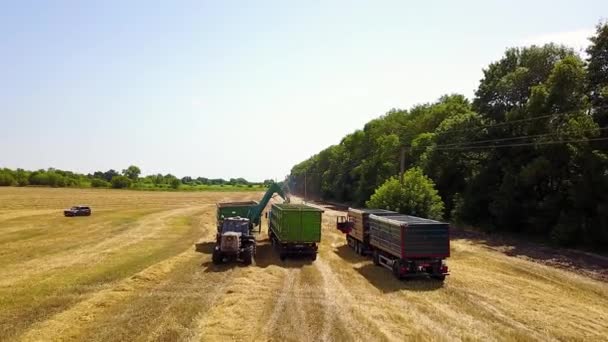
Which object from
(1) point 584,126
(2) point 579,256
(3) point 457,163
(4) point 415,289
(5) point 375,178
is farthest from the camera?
(5) point 375,178

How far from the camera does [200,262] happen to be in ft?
103

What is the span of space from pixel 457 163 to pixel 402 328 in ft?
153

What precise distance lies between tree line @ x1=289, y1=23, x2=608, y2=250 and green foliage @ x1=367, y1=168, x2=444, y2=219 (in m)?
0.11

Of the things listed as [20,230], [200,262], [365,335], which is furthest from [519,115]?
[20,230]

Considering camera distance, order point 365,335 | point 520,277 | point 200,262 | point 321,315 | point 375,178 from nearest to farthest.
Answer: point 365,335, point 321,315, point 520,277, point 200,262, point 375,178

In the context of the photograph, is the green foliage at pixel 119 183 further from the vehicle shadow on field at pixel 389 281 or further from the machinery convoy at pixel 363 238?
the vehicle shadow on field at pixel 389 281

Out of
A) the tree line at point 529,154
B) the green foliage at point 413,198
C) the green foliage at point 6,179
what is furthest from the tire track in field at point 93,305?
the green foliage at point 6,179

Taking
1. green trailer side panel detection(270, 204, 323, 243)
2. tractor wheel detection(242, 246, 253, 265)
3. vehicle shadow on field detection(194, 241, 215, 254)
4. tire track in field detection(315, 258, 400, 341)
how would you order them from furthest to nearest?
vehicle shadow on field detection(194, 241, 215, 254) → green trailer side panel detection(270, 204, 323, 243) → tractor wheel detection(242, 246, 253, 265) → tire track in field detection(315, 258, 400, 341)

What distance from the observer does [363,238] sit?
115 ft

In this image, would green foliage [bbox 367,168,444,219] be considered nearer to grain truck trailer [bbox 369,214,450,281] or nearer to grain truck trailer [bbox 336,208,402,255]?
grain truck trailer [bbox 336,208,402,255]

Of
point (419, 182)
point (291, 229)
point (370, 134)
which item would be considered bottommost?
point (291, 229)

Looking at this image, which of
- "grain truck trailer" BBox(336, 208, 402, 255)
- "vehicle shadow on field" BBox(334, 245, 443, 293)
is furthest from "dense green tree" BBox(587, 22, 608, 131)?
"vehicle shadow on field" BBox(334, 245, 443, 293)

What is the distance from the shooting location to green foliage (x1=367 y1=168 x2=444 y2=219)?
48469 mm

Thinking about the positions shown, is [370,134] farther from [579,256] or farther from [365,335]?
[365,335]
